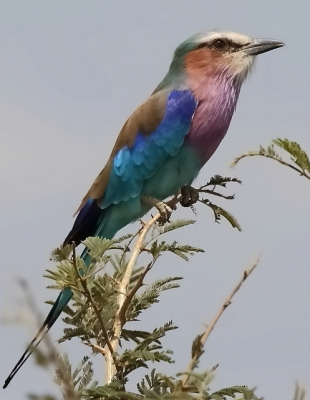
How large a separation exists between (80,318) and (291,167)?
889 mm

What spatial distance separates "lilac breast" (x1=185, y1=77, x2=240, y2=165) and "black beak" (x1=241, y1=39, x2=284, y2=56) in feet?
1.19

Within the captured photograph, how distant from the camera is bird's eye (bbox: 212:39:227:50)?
17.8 ft

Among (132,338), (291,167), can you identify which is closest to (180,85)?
(132,338)

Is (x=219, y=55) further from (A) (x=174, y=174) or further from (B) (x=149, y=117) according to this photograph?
(A) (x=174, y=174)

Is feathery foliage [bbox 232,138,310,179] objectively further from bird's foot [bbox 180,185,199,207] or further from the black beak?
the black beak

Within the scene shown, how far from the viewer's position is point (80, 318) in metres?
2.47

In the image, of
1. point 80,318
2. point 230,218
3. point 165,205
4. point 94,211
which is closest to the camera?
point 80,318

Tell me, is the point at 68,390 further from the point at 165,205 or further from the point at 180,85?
the point at 180,85

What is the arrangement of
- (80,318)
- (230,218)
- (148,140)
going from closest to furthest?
(80,318) < (230,218) < (148,140)

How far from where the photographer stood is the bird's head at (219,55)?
17.4 feet

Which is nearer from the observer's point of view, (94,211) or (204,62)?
(94,211)

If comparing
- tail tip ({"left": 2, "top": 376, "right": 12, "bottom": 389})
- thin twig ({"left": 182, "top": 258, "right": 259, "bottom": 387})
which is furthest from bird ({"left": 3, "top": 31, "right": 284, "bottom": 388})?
thin twig ({"left": 182, "top": 258, "right": 259, "bottom": 387})

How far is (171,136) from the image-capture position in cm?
498

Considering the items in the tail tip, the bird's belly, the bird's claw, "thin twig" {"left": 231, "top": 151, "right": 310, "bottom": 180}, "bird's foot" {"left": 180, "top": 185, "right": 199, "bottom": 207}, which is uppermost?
the bird's belly
